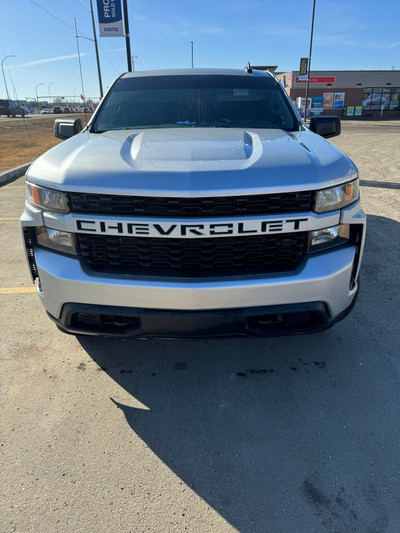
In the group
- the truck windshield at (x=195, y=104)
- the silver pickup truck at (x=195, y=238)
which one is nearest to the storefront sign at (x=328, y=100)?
the truck windshield at (x=195, y=104)

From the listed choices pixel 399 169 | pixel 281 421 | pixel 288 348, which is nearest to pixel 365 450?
pixel 281 421

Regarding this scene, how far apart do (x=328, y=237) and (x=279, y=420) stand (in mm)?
1055

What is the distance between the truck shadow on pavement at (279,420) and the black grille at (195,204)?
112 centimetres

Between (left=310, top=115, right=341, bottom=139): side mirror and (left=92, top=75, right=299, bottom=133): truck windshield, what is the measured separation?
1.01 feet

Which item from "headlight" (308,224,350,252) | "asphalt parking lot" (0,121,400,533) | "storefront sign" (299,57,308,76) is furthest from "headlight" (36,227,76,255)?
"storefront sign" (299,57,308,76)

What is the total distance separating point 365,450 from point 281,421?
437 mm

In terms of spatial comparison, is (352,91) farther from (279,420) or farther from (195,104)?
(279,420)

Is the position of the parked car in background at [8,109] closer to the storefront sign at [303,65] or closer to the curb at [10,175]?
the storefront sign at [303,65]

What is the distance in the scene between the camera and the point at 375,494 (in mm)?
1759

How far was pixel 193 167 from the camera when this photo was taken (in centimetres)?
199

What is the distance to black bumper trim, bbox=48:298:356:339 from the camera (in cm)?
206

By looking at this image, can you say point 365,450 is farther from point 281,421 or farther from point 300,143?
point 300,143

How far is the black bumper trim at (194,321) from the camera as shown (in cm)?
206

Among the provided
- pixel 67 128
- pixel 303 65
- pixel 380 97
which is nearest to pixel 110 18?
pixel 67 128
